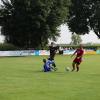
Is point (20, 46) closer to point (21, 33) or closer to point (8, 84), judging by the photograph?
point (21, 33)

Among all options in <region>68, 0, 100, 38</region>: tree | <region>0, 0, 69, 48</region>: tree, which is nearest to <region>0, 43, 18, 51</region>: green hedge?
<region>0, 0, 69, 48</region>: tree

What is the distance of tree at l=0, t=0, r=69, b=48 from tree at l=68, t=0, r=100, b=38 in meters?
17.0

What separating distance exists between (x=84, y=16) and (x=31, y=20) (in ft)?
78.9

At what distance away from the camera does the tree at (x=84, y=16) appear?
8525cm

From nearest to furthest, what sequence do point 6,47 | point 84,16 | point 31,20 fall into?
point 31,20
point 6,47
point 84,16

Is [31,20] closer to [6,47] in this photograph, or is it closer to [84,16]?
[6,47]

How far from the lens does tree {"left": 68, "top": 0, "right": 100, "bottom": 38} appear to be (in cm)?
8525

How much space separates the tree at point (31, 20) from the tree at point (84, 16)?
55.9 feet

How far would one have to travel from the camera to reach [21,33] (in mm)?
65562

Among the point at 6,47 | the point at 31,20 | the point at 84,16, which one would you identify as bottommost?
the point at 6,47

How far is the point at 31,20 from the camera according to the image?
64375 mm

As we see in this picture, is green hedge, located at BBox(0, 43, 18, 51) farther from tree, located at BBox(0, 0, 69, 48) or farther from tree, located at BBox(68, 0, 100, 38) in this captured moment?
tree, located at BBox(68, 0, 100, 38)


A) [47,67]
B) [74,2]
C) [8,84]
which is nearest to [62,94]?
[8,84]

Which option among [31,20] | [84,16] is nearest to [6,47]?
[31,20]
